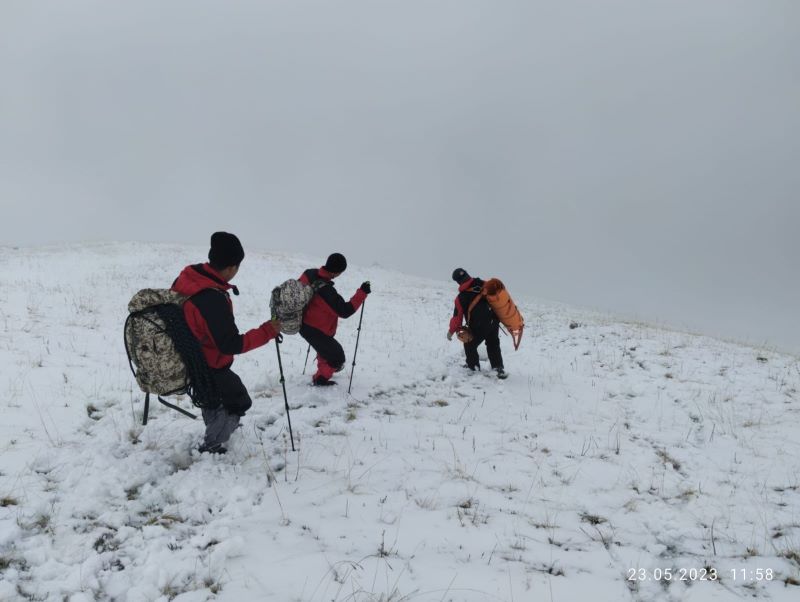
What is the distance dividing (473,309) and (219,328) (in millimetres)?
6162

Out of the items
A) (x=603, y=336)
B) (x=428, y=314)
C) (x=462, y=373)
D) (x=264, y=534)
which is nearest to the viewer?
(x=264, y=534)

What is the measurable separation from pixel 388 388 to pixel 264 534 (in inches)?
192

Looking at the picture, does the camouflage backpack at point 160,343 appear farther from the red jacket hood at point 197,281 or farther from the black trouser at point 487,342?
the black trouser at point 487,342

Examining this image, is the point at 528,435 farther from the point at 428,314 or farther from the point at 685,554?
the point at 428,314

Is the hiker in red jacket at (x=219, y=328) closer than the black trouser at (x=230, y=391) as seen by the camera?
Yes

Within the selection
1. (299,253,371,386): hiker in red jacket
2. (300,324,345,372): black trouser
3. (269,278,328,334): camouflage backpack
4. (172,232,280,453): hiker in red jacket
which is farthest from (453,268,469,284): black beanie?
(172,232,280,453): hiker in red jacket

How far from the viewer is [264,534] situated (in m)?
4.17

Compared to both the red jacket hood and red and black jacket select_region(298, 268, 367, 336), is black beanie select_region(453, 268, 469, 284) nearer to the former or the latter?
red and black jacket select_region(298, 268, 367, 336)

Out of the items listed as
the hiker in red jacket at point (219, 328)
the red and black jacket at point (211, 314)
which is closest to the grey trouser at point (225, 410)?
the hiker in red jacket at point (219, 328)

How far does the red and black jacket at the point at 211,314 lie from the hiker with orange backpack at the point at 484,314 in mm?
5369

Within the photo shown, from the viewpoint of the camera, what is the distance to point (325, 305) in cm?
824

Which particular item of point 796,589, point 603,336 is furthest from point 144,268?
point 796,589
